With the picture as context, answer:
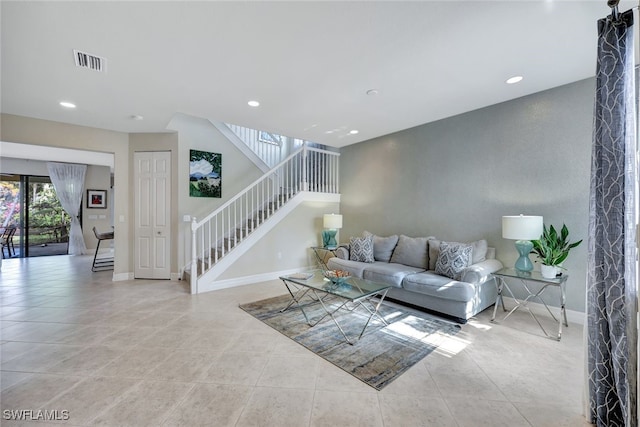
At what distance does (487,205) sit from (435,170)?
1006 millimetres

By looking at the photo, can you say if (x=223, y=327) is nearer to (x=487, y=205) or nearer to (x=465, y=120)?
(x=487, y=205)

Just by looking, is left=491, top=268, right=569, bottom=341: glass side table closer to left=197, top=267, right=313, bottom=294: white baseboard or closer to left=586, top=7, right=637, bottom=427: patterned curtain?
left=586, top=7, right=637, bottom=427: patterned curtain

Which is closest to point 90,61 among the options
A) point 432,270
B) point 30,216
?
point 432,270

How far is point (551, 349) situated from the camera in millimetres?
2504

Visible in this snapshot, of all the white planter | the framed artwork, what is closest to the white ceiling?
the framed artwork

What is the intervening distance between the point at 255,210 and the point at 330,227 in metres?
1.72

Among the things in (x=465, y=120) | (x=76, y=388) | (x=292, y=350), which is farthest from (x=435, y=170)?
(x=76, y=388)

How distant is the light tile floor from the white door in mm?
1642

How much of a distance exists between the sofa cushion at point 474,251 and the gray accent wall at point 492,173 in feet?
0.99

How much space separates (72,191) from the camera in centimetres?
761

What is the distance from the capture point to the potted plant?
2862 mm

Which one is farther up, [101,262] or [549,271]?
[549,271]

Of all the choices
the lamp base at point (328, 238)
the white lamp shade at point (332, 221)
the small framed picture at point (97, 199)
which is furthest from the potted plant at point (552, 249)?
the small framed picture at point (97, 199)

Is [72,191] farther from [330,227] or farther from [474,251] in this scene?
[474,251]
